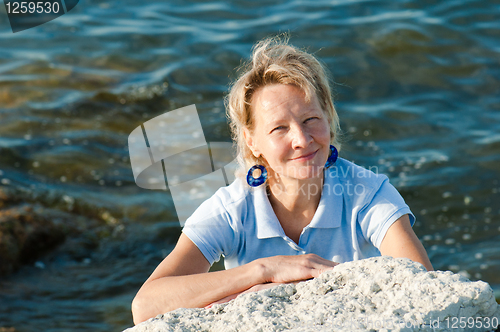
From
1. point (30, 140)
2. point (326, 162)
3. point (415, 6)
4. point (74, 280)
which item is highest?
point (326, 162)

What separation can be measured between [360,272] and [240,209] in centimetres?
94

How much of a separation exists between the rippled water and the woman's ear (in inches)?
90.9

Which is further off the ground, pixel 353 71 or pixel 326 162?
pixel 326 162

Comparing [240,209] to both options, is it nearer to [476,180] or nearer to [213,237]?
[213,237]

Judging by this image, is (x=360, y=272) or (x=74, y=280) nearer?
(x=360, y=272)

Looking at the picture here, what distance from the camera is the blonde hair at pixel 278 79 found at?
254 cm

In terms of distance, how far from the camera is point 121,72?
8.85 meters

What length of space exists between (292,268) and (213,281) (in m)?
0.34

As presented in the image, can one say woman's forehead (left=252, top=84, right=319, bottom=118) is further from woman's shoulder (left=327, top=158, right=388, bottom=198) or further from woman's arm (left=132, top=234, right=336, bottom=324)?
woman's arm (left=132, top=234, right=336, bottom=324)

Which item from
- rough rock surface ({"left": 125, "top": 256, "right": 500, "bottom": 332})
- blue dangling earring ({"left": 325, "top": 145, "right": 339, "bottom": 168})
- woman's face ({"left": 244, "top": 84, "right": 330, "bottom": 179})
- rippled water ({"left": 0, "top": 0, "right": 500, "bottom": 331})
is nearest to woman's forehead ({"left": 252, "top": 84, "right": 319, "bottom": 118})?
woman's face ({"left": 244, "top": 84, "right": 330, "bottom": 179})

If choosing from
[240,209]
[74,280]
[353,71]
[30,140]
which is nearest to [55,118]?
[30,140]

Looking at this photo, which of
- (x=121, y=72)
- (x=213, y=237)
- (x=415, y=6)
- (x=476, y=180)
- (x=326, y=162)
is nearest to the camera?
(x=213, y=237)

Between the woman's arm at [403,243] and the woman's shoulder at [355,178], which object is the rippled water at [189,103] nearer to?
the woman's shoulder at [355,178]

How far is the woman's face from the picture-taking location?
2.50m
